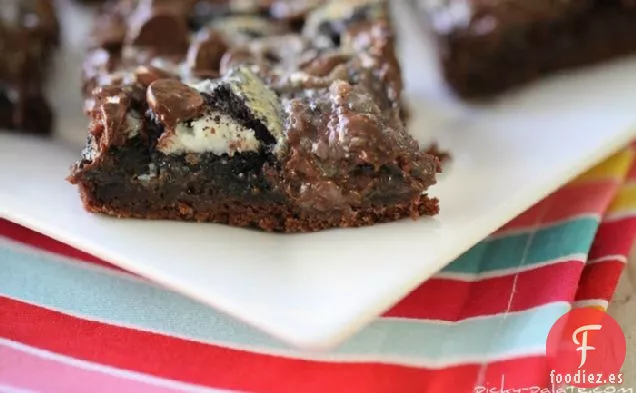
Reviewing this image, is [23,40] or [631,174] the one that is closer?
[631,174]

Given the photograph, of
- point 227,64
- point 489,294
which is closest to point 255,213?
point 227,64

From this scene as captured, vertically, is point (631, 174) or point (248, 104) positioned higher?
point (631, 174)

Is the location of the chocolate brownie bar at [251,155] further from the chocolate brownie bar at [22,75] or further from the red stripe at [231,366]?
the chocolate brownie bar at [22,75]

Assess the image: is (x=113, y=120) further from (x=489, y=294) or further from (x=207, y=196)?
(x=489, y=294)

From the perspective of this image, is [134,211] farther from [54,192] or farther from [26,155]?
[26,155]

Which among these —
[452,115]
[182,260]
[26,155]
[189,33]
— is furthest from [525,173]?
[26,155]

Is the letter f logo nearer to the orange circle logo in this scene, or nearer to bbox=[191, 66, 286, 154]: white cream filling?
the orange circle logo
